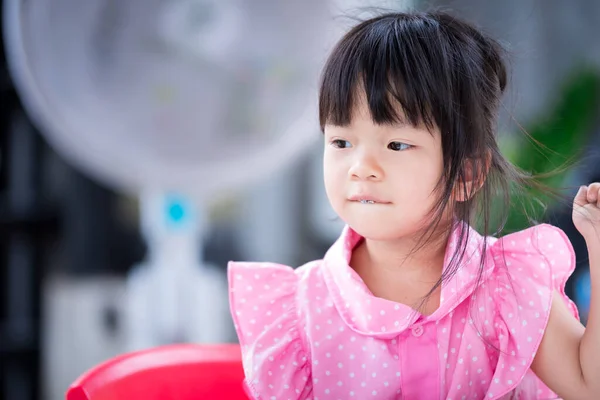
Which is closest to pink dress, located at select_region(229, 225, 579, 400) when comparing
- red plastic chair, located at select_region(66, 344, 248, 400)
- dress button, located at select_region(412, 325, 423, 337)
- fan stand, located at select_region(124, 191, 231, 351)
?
dress button, located at select_region(412, 325, 423, 337)

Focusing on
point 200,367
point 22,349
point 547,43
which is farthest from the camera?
→ point 547,43

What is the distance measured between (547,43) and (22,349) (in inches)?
63.2

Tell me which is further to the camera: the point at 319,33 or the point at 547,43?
the point at 547,43

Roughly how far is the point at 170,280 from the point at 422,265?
683 mm

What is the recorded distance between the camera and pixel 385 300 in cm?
90

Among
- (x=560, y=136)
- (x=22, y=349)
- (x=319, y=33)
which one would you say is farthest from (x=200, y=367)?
(x=560, y=136)

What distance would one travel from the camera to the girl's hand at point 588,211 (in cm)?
85

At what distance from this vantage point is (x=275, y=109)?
55.6 inches

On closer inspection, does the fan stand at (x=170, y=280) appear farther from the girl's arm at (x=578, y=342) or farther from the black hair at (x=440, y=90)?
the girl's arm at (x=578, y=342)

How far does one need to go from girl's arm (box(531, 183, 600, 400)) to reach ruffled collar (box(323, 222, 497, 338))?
10 cm

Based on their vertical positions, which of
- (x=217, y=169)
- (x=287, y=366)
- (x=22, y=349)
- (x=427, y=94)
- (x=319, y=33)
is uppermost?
(x=319, y=33)

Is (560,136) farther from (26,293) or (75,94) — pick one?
(26,293)

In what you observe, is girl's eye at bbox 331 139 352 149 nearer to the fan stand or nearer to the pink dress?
the pink dress

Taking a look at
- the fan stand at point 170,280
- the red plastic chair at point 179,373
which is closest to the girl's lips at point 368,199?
the red plastic chair at point 179,373
